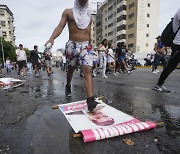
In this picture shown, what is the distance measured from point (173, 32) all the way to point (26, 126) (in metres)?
3.35

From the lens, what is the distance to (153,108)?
2.90m

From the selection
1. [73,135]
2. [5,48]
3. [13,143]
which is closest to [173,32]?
[73,135]

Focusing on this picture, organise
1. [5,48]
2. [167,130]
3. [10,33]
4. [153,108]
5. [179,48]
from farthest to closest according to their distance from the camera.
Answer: [10,33] < [5,48] < [179,48] < [153,108] < [167,130]

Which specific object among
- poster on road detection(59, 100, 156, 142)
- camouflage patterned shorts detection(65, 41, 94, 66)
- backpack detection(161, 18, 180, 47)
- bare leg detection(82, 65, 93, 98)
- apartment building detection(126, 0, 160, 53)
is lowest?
poster on road detection(59, 100, 156, 142)

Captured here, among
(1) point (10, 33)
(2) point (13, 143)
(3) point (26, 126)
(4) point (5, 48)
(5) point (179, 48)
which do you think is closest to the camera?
(2) point (13, 143)

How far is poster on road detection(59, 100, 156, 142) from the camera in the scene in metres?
1.82

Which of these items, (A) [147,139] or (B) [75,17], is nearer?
(A) [147,139]

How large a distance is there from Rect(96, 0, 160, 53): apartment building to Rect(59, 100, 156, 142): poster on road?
52.4 meters

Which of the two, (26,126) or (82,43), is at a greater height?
(82,43)

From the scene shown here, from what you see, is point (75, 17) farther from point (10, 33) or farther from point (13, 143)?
point (10, 33)

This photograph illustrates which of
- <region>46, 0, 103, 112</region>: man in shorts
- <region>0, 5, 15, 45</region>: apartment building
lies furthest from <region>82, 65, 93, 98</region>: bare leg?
<region>0, 5, 15, 45</region>: apartment building

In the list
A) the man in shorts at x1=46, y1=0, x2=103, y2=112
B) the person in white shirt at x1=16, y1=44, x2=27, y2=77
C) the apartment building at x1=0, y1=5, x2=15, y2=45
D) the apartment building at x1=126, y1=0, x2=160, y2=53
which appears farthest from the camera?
the apartment building at x1=0, y1=5, x2=15, y2=45

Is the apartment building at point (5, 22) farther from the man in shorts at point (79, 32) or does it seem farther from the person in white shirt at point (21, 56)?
the man in shorts at point (79, 32)

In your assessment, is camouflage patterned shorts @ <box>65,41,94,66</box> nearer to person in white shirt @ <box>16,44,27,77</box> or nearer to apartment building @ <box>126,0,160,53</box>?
person in white shirt @ <box>16,44,27,77</box>
